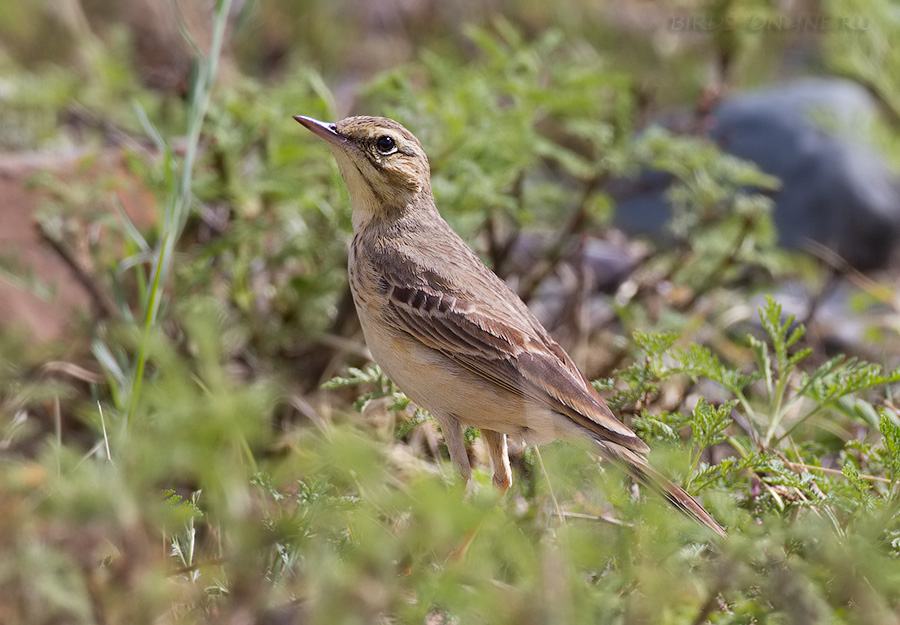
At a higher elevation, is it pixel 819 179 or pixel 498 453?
pixel 819 179

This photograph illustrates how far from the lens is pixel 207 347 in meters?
2.41

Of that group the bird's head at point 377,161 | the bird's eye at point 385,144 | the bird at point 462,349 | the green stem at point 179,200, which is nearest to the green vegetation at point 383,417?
the green stem at point 179,200

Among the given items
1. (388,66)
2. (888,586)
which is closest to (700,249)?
(888,586)

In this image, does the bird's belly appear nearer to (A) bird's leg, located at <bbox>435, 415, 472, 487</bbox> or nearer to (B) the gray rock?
(A) bird's leg, located at <bbox>435, 415, 472, 487</bbox>

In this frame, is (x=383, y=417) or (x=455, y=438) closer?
(x=455, y=438)

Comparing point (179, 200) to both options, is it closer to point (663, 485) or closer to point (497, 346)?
point (497, 346)

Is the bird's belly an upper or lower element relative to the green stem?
lower

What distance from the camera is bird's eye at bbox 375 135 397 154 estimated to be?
3924mm

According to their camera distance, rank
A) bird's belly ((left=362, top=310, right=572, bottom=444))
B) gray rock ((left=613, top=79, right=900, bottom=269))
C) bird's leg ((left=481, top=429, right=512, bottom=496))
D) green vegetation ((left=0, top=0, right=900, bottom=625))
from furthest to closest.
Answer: gray rock ((left=613, top=79, right=900, bottom=269)), bird's leg ((left=481, top=429, right=512, bottom=496)), bird's belly ((left=362, top=310, right=572, bottom=444)), green vegetation ((left=0, top=0, right=900, bottom=625))

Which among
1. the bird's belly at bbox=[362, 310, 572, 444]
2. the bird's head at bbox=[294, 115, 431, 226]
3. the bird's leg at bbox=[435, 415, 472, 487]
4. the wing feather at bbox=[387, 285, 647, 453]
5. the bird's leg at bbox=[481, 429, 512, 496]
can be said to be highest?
the bird's head at bbox=[294, 115, 431, 226]

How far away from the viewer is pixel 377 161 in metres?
3.93

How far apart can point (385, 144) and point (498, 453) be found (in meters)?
1.30

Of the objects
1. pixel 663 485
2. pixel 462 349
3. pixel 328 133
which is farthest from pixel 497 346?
pixel 328 133

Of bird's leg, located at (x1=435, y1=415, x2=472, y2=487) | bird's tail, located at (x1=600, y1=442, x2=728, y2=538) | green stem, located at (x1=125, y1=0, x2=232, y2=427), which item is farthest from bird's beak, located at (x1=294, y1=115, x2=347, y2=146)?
bird's tail, located at (x1=600, y1=442, x2=728, y2=538)
